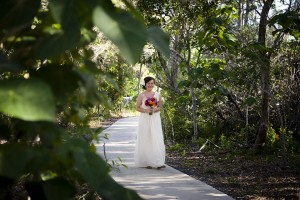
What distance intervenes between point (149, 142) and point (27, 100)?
6827mm

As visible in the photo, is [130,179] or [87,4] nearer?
[87,4]

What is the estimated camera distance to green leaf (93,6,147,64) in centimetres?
49

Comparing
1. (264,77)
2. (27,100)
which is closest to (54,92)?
(27,100)

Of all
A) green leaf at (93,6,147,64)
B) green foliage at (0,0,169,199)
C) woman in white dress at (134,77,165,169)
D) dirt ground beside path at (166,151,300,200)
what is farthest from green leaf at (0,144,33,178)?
woman in white dress at (134,77,165,169)

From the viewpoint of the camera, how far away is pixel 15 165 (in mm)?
481

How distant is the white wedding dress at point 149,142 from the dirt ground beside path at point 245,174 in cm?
60

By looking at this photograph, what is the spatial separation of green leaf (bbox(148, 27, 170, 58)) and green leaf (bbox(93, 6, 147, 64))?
0.06 metres

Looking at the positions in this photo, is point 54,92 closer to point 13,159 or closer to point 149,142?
point 13,159

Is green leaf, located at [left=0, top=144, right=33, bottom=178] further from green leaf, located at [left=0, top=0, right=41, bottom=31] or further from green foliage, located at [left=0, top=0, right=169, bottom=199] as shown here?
green leaf, located at [left=0, top=0, right=41, bottom=31]

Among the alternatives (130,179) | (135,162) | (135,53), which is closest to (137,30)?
(135,53)

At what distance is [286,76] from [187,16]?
8.33 feet

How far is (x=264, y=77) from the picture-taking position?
263 inches

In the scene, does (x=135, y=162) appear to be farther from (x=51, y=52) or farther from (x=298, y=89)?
(x=51, y=52)

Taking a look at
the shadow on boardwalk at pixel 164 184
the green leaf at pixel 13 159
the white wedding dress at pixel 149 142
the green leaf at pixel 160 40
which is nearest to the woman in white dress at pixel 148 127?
the white wedding dress at pixel 149 142
